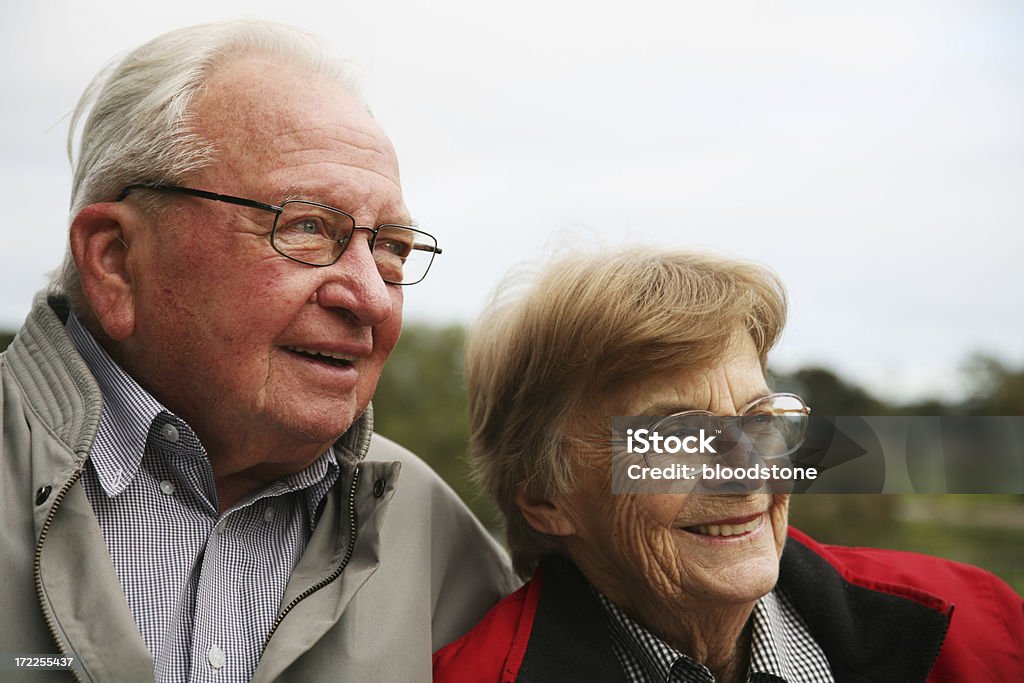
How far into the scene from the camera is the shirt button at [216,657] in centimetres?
182

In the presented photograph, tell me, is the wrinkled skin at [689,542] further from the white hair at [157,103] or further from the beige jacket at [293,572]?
the white hair at [157,103]

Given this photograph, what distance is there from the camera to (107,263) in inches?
79.6

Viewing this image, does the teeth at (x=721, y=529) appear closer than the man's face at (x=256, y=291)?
No

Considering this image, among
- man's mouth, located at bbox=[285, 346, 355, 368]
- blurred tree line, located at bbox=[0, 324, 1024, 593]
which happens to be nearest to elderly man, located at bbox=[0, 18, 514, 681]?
man's mouth, located at bbox=[285, 346, 355, 368]

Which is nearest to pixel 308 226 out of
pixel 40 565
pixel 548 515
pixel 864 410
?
pixel 40 565

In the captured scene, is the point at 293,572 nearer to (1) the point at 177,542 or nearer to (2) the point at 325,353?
(1) the point at 177,542

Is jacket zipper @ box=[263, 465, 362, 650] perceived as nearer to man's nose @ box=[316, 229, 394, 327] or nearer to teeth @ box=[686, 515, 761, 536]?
man's nose @ box=[316, 229, 394, 327]

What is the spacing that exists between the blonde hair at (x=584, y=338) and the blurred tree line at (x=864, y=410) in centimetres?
220

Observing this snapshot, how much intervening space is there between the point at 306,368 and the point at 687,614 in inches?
45.3

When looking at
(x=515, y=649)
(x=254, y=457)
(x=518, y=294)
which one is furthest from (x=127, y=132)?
(x=515, y=649)

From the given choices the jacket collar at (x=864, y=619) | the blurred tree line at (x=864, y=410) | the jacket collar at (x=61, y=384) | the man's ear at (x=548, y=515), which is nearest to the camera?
the jacket collar at (x=61, y=384)

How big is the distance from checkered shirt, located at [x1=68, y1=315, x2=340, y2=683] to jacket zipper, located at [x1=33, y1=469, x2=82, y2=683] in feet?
0.48

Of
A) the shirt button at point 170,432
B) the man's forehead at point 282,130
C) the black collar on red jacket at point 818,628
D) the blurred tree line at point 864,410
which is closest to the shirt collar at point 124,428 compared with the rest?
the shirt button at point 170,432

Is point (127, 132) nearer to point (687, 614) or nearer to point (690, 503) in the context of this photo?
point (690, 503)
